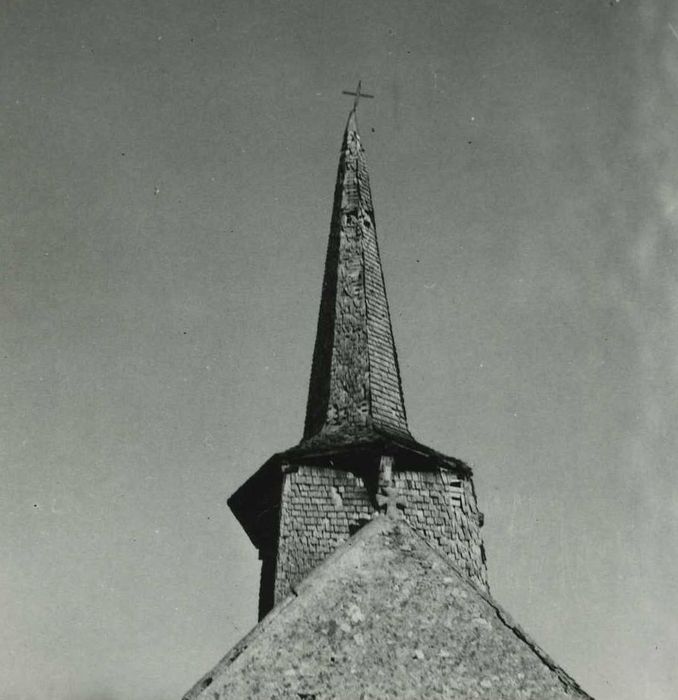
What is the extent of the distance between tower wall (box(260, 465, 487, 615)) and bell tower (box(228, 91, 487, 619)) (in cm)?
1

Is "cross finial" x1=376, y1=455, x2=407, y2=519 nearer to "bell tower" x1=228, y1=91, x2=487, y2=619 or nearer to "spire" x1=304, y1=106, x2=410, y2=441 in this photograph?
"bell tower" x1=228, y1=91, x2=487, y2=619

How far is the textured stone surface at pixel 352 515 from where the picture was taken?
9.33 meters

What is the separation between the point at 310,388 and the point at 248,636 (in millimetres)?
5832

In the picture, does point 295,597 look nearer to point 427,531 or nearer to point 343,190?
point 427,531

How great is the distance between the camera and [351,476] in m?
9.92

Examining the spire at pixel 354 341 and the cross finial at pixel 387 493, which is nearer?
the cross finial at pixel 387 493

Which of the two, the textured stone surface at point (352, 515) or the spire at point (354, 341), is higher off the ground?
the spire at point (354, 341)

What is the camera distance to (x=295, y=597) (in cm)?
747

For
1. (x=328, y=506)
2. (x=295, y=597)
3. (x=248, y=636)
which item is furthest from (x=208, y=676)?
(x=328, y=506)

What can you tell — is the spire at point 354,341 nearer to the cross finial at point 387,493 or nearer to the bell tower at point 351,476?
the bell tower at point 351,476

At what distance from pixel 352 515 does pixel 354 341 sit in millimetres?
3380

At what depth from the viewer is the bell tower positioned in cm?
951

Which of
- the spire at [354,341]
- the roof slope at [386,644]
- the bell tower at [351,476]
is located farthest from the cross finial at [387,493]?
the roof slope at [386,644]

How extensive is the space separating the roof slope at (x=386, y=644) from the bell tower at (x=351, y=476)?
2.72 ft
